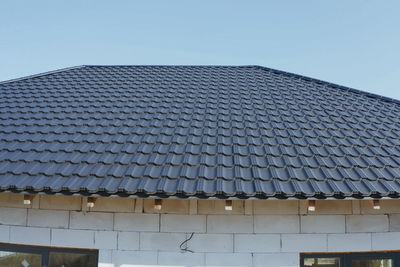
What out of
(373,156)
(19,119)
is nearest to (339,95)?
(373,156)

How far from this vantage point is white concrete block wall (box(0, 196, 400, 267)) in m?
4.01

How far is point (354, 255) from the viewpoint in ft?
13.6

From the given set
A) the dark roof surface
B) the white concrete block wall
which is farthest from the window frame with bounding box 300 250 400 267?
the dark roof surface

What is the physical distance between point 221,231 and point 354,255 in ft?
6.72

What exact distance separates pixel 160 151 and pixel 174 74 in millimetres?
4595

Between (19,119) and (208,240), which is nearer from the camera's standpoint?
(208,240)

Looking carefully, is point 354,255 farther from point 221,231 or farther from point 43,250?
point 43,250

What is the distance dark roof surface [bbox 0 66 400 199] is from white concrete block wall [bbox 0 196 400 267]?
534 mm

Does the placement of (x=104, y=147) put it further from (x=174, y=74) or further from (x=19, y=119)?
(x=174, y=74)

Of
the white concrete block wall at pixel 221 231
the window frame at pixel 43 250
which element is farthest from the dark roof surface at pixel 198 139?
the window frame at pixel 43 250

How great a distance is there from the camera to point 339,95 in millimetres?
7078

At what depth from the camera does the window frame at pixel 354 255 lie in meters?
4.10

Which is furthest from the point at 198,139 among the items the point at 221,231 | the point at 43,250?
the point at 43,250

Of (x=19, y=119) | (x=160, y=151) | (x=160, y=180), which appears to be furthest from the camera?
(x=19, y=119)
